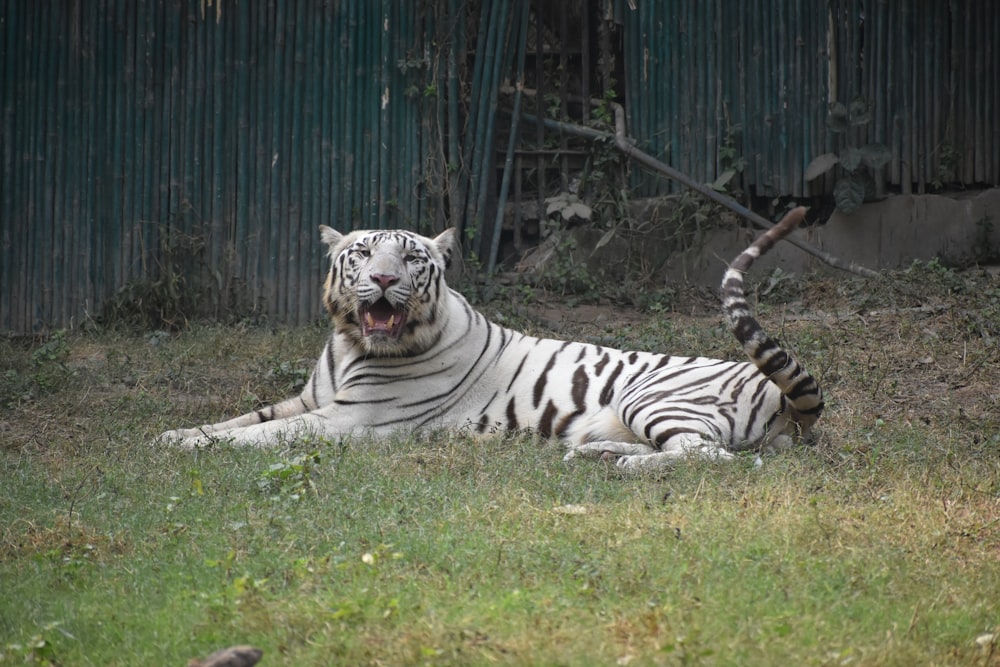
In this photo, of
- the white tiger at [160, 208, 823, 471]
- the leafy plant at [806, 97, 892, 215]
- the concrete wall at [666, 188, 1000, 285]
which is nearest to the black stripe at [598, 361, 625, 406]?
the white tiger at [160, 208, 823, 471]

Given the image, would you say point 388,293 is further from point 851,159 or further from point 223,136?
point 851,159

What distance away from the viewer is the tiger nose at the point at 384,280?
6156 millimetres

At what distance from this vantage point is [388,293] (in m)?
6.16

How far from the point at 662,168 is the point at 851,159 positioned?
1497mm

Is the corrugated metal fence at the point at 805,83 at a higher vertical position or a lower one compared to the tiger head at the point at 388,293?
higher

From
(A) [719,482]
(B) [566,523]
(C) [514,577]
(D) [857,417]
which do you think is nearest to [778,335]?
(D) [857,417]

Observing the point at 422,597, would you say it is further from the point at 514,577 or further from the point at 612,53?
the point at 612,53

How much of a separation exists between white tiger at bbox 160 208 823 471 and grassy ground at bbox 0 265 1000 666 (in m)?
0.30

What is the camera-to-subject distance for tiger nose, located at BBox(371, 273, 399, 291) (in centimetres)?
616

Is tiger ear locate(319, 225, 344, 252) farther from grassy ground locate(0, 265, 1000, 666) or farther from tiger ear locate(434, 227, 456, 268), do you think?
grassy ground locate(0, 265, 1000, 666)

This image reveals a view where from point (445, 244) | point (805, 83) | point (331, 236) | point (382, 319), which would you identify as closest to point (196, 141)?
point (331, 236)

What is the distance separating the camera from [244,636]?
3.30m

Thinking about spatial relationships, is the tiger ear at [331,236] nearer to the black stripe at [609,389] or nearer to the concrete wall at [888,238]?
the black stripe at [609,389]

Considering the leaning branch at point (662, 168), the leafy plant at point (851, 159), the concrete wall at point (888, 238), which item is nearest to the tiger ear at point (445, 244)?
the leaning branch at point (662, 168)
